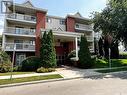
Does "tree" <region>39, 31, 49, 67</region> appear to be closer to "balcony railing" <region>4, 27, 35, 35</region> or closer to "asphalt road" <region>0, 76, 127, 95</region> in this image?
"balcony railing" <region>4, 27, 35, 35</region>

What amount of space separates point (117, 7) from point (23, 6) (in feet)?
55.5

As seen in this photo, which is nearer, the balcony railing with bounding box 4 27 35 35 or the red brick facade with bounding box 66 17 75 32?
the balcony railing with bounding box 4 27 35 35

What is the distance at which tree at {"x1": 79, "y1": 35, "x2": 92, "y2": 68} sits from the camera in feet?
69.9

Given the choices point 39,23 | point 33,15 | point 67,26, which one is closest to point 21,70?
point 39,23

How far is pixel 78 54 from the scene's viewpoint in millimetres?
22625

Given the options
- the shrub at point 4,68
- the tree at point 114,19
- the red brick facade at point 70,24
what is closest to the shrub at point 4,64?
the shrub at point 4,68

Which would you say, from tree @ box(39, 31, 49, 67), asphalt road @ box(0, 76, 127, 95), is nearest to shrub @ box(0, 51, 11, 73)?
tree @ box(39, 31, 49, 67)

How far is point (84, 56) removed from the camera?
21.6 m

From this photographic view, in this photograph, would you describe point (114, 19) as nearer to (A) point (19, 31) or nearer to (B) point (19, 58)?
(A) point (19, 31)

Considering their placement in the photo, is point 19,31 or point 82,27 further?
point 82,27

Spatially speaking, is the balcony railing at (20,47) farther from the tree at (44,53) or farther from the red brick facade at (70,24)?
the red brick facade at (70,24)

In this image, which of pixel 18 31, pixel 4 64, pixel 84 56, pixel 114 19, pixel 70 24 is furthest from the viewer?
pixel 70 24

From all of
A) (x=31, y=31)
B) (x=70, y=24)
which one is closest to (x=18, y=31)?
(x=31, y=31)

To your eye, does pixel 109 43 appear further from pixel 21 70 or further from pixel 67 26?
pixel 21 70
